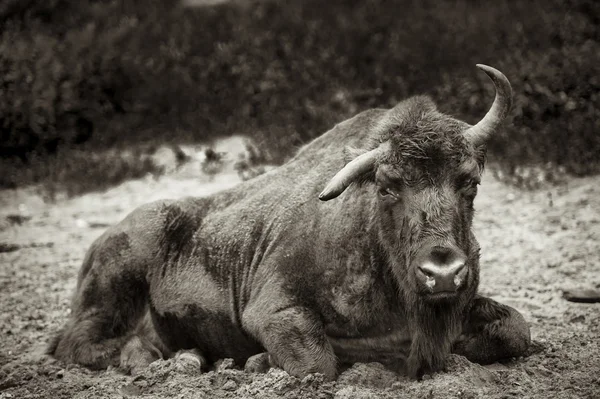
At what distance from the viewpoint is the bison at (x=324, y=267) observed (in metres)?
4.75

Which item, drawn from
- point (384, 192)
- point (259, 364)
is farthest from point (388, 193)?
point (259, 364)

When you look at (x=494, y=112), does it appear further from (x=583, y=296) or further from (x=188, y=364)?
(x=188, y=364)

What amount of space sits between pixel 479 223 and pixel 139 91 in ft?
26.8

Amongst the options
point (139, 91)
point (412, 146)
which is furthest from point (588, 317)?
point (139, 91)

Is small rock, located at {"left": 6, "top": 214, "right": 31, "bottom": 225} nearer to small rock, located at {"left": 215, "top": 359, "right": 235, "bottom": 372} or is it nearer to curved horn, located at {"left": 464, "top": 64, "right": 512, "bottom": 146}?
small rock, located at {"left": 215, "top": 359, "right": 235, "bottom": 372}

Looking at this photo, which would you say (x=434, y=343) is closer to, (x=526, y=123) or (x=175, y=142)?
(x=526, y=123)

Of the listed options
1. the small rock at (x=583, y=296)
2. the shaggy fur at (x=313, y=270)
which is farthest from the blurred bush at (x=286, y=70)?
the shaggy fur at (x=313, y=270)

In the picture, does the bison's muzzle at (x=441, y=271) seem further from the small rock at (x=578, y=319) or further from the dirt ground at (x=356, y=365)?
the small rock at (x=578, y=319)

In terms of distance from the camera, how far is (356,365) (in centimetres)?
512

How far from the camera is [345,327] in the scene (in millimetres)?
5215

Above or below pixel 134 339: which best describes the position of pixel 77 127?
above

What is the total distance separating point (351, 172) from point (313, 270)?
803 millimetres

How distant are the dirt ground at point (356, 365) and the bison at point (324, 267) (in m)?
0.23

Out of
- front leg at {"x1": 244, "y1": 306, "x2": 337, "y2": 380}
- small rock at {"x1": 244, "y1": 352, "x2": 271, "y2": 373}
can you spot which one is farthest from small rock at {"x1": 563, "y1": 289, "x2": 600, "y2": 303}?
small rock at {"x1": 244, "y1": 352, "x2": 271, "y2": 373}
